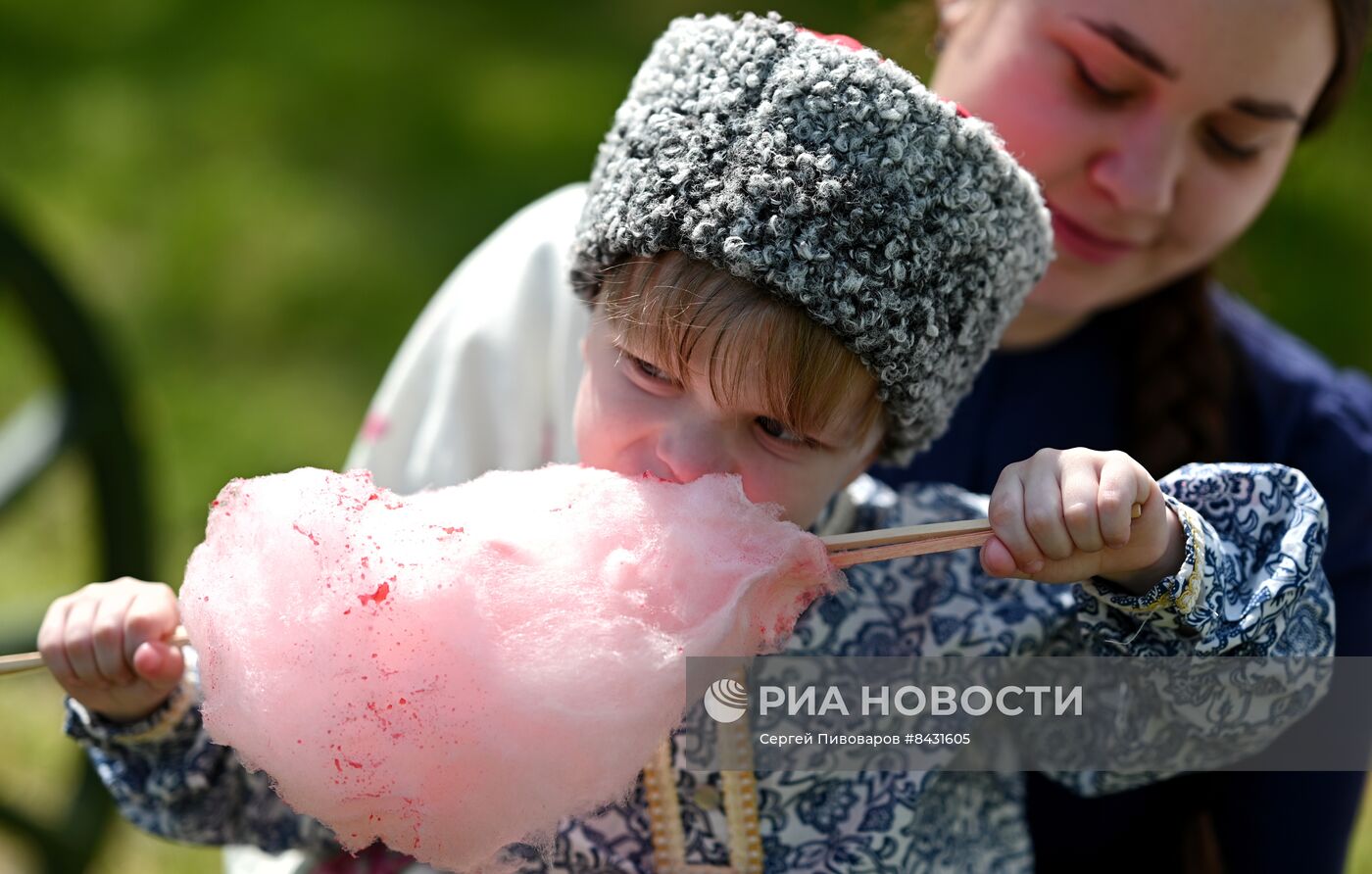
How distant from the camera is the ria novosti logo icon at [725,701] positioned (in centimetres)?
117

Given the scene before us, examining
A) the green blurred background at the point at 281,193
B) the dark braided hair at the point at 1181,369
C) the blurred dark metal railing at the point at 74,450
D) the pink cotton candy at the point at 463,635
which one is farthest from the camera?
the green blurred background at the point at 281,193

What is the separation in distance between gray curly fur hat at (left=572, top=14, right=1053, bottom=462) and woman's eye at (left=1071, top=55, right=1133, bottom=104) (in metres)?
0.24

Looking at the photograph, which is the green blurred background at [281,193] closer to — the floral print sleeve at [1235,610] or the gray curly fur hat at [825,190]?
the gray curly fur hat at [825,190]

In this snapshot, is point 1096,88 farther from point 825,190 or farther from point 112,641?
point 112,641

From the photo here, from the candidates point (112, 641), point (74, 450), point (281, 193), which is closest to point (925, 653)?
point (112, 641)

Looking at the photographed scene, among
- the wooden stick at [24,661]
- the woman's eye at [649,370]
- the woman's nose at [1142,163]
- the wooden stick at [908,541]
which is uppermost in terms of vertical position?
the woman's nose at [1142,163]

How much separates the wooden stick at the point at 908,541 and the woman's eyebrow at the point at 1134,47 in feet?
1.51

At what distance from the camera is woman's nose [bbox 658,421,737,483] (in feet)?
3.42

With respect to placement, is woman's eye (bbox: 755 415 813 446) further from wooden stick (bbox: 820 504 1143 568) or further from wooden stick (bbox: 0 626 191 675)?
wooden stick (bbox: 0 626 191 675)

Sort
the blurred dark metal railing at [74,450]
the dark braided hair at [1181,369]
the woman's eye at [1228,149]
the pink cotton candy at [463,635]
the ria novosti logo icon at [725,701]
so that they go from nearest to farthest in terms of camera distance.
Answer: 1. the pink cotton candy at [463,635]
2. the ria novosti logo icon at [725,701]
3. the woman's eye at [1228,149]
4. the dark braided hair at [1181,369]
5. the blurred dark metal railing at [74,450]

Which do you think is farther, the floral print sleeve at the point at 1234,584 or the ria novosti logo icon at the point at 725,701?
Answer: the ria novosti logo icon at the point at 725,701

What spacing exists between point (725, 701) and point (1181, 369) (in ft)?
2.26

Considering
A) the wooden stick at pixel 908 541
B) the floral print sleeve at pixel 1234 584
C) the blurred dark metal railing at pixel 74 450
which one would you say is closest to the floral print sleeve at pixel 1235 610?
the floral print sleeve at pixel 1234 584

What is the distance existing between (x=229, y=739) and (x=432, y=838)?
17cm
